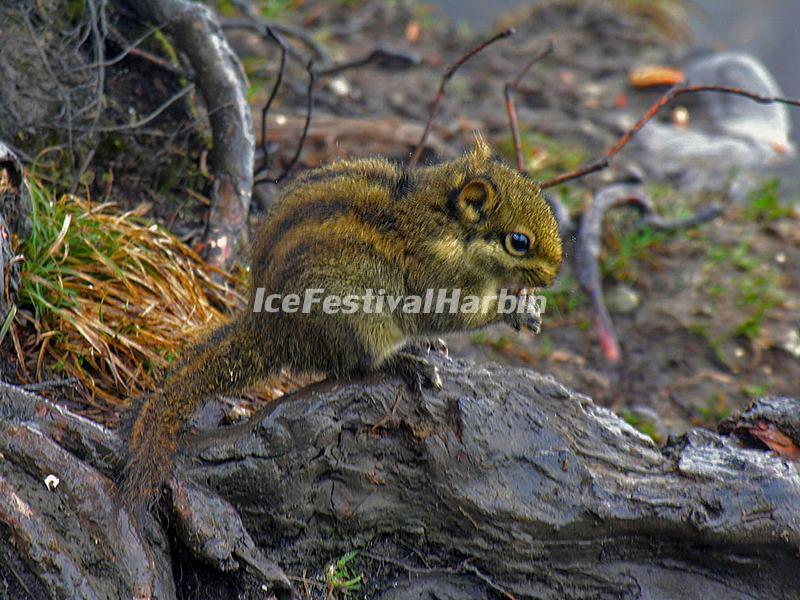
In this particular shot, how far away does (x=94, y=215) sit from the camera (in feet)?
12.4

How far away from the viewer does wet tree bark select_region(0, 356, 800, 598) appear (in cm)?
272

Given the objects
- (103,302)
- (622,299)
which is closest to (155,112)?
(103,302)

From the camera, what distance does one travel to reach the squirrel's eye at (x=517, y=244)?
3340 mm

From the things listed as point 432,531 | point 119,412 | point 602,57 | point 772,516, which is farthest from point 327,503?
point 602,57

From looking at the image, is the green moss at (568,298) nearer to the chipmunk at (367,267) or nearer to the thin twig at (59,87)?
the chipmunk at (367,267)

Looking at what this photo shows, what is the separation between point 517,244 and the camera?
3355 millimetres

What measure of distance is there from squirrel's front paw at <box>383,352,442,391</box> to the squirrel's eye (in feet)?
1.79

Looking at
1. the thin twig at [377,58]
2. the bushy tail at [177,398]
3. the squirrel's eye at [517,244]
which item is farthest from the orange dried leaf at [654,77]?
the bushy tail at [177,398]

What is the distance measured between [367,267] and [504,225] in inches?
21.6

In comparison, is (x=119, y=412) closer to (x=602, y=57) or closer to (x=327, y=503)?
(x=327, y=503)

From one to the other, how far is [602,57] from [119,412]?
7202 millimetres

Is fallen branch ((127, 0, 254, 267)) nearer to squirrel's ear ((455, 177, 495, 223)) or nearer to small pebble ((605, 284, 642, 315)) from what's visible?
squirrel's ear ((455, 177, 495, 223))

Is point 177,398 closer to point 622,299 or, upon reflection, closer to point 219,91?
point 219,91

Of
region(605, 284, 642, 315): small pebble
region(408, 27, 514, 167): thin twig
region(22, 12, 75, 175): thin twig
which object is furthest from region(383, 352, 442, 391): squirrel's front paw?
region(605, 284, 642, 315): small pebble
